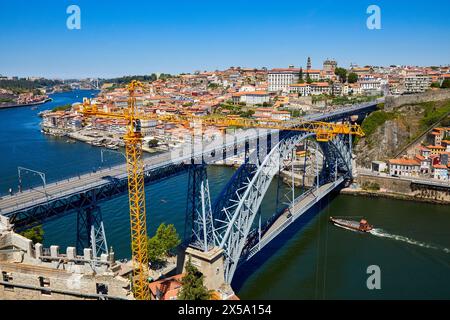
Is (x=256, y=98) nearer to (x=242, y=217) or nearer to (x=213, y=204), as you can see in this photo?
(x=213, y=204)

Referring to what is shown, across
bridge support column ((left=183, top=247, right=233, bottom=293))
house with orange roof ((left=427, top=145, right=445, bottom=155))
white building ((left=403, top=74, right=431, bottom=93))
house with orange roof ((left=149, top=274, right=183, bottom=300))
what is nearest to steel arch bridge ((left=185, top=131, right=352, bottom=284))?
bridge support column ((left=183, top=247, right=233, bottom=293))

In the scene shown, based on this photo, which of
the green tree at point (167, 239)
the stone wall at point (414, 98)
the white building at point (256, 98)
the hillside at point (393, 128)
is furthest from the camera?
the white building at point (256, 98)

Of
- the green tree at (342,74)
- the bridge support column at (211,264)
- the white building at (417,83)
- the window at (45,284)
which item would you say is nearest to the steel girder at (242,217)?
the bridge support column at (211,264)

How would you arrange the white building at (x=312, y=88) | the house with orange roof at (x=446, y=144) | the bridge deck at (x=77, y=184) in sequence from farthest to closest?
1. the white building at (x=312, y=88)
2. the house with orange roof at (x=446, y=144)
3. the bridge deck at (x=77, y=184)

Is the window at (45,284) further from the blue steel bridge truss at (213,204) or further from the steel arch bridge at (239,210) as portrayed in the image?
the steel arch bridge at (239,210)

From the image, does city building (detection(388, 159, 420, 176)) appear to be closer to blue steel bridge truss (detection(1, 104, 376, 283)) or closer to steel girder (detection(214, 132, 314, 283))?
blue steel bridge truss (detection(1, 104, 376, 283))

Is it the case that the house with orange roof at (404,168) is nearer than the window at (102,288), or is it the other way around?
the window at (102,288)
